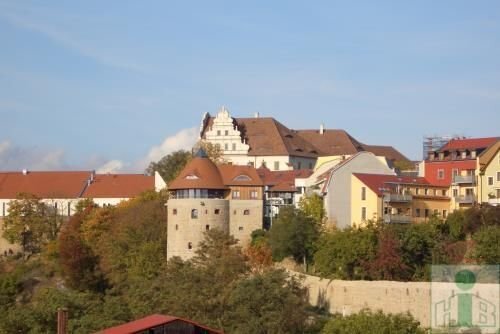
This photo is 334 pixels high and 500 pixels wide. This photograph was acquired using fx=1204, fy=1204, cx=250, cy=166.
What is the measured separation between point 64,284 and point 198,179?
1336 cm

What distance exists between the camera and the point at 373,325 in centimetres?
4409

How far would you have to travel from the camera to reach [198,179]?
6581 cm

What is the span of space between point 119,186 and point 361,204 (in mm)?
30120

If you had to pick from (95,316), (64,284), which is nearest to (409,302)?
(95,316)

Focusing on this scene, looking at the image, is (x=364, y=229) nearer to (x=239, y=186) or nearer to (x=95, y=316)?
(x=239, y=186)

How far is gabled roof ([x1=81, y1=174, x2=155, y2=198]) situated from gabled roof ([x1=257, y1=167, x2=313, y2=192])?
12.1 metres

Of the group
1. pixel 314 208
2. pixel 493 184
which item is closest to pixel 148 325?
pixel 314 208

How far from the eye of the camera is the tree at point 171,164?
282 ft

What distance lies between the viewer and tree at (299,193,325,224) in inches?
2566

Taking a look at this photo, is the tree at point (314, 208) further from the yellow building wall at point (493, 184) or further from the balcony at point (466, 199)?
the yellow building wall at point (493, 184)

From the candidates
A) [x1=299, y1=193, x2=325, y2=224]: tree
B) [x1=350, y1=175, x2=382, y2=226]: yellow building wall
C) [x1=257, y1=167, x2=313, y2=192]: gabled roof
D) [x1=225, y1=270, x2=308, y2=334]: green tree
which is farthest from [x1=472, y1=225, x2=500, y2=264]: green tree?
[x1=257, y1=167, x2=313, y2=192]: gabled roof

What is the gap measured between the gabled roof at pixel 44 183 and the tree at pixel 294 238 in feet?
99.8

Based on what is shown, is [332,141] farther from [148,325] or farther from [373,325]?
[148,325]

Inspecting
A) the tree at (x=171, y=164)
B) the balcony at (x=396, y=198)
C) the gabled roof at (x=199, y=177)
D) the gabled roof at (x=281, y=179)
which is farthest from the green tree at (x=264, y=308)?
the tree at (x=171, y=164)
